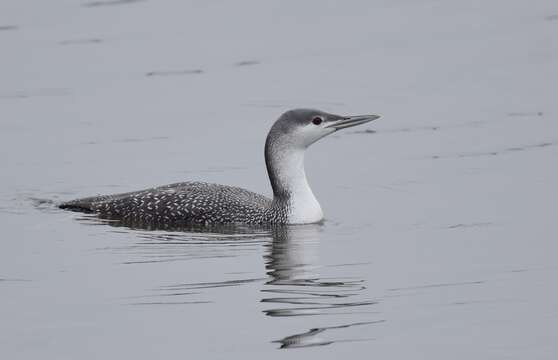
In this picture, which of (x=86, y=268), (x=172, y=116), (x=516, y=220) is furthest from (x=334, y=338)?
(x=172, y=116)

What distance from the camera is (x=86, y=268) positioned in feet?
29.2

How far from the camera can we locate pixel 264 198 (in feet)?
35.2

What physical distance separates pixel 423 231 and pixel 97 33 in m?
7.86

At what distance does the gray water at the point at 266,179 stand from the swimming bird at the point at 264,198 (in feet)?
0.56

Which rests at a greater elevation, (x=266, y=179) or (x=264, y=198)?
(x=266, y=179)

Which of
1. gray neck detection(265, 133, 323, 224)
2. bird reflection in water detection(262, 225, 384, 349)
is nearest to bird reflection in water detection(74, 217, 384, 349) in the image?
bird reflection in water detection(262, 225, 384, 349)

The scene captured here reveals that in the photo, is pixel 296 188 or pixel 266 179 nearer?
pixel 296 188

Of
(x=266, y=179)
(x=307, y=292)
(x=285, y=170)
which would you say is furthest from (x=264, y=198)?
(x=307, y=292)

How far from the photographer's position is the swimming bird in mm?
10359

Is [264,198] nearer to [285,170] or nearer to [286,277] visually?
[285,170]

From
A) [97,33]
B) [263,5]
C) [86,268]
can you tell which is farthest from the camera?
[263,5]

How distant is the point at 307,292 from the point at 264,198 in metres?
2.55

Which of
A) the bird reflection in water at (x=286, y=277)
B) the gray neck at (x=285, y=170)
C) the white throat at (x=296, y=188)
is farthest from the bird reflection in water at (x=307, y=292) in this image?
the gray neck at (x=285, y=170)

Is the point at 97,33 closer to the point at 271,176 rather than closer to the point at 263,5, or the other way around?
the point at 263,5
